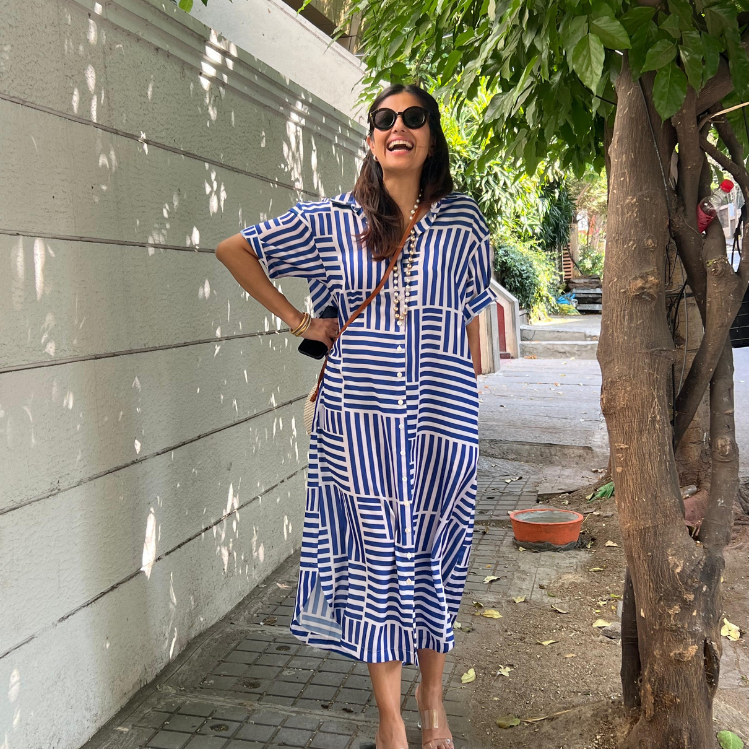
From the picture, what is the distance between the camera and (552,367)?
42.4 ft

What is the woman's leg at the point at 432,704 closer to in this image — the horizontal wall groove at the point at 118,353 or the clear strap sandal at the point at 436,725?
the clear strap sandal at the point at 436,725

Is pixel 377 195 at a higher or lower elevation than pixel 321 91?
lower

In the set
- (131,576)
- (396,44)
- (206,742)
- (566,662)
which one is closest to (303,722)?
(206,742)

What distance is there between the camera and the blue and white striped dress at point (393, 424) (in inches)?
100

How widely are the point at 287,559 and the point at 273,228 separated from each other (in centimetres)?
246

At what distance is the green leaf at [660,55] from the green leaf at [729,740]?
1994 mm

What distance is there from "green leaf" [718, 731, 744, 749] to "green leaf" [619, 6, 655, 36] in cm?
211

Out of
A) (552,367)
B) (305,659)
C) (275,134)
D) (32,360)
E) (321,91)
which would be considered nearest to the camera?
(32,360)

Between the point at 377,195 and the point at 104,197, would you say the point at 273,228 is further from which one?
the point at 104,197

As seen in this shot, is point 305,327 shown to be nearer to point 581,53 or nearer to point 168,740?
point 581,53

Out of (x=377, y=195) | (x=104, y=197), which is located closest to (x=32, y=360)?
(x=104, y=197)

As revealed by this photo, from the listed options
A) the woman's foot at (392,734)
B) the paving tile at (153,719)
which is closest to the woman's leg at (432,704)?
the woman's foot at (392,734)

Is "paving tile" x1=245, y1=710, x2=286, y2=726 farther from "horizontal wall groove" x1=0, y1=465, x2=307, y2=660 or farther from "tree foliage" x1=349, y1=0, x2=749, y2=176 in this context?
"tree foliage" x1=349, y1=0, x2=749, y2=176

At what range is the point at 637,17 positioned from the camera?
6.89 ft
